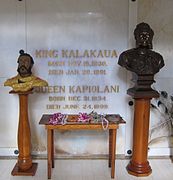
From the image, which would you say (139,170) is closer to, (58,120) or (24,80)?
(58,120)

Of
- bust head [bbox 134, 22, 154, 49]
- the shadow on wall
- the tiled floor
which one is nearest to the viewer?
bust head [bbox 134, 22, 154, 49]

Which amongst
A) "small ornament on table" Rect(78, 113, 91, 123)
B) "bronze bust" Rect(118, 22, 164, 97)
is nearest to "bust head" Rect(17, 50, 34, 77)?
"small ornament on table" Rect(78, 113, 91, 123)

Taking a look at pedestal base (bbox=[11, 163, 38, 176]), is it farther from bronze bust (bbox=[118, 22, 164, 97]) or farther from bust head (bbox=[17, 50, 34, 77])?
bronze bust (bbox=[118, 22, 164, 97])

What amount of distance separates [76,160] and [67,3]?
1761mm

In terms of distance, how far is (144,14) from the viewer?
301 cm

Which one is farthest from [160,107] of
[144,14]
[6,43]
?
[6,43]

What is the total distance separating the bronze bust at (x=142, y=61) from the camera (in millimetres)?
2605

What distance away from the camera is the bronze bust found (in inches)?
103

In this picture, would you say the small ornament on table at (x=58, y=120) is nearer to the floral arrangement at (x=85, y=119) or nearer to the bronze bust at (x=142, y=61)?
the floral arrangement at (x=85, y=119)

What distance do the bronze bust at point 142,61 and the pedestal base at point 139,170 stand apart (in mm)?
741

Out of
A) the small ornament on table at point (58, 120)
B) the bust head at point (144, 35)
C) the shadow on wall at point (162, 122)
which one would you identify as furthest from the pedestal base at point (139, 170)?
the bust head at point (144, 35)

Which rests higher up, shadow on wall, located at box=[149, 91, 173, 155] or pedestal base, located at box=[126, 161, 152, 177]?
shadow on wall, located at box=[149, 91, 173, 155]

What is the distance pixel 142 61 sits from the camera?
2645 mm

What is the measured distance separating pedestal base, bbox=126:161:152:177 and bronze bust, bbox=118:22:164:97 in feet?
2.43
